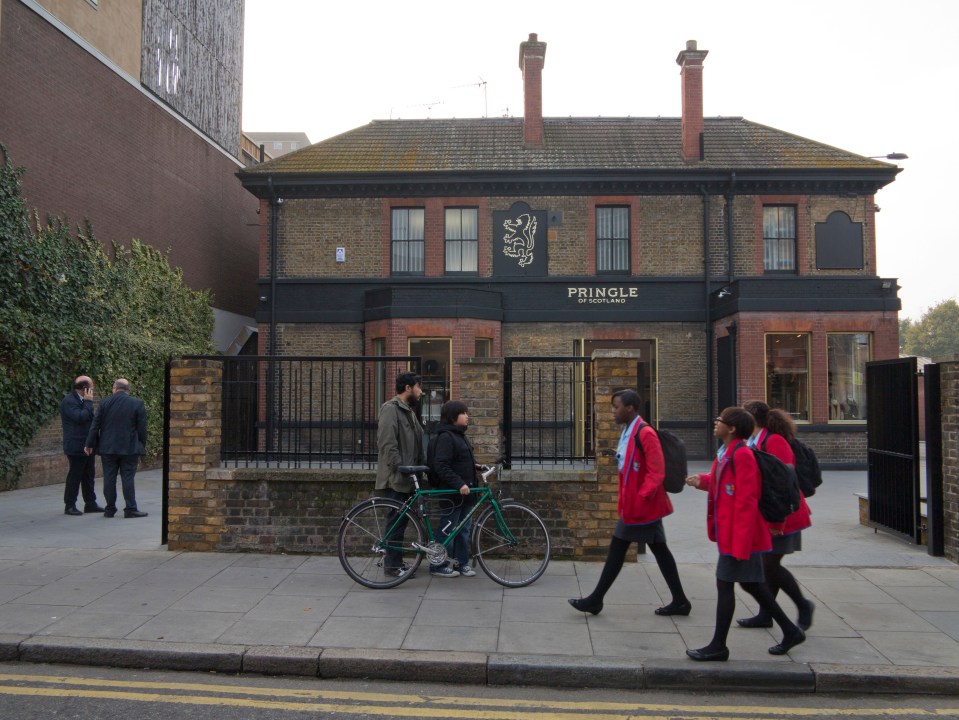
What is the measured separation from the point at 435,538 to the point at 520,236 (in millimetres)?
13401

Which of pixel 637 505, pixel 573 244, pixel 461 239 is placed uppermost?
pixel 461 239

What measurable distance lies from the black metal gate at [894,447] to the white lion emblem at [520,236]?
1093cm

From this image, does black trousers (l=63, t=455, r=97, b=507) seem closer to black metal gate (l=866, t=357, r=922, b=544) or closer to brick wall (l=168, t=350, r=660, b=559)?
brick wall (l=168, t=350, r=660, b=559)

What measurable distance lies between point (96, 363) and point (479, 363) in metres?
10.3

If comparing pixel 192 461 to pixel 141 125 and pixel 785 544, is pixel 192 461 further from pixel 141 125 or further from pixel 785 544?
pixel 141 125

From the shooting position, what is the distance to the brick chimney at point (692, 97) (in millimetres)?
19984

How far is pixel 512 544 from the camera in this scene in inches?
284

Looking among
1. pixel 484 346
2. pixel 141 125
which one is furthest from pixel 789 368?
pixel 141 125

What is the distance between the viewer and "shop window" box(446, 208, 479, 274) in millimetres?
19609

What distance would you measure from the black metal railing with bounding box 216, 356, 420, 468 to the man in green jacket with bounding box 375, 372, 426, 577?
32.4 inches

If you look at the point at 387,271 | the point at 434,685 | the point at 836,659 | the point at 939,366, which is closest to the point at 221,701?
the point at 434,685

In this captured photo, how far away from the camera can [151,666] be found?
5.13 meters

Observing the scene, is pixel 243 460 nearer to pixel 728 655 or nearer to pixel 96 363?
pixel 728 655

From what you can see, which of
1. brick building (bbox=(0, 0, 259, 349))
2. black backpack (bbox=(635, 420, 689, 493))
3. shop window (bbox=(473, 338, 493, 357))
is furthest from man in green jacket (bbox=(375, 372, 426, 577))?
shop window (bbox=(473, 338, 493, 357))
